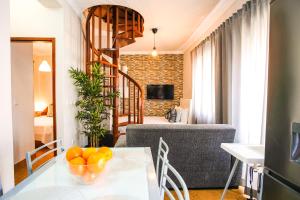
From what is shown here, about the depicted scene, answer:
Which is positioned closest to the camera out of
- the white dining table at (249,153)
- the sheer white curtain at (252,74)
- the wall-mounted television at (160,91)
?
the white dining table at (249,153)

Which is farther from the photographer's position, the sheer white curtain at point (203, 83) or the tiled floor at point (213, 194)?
the sheer white curtain at point (203, 83)

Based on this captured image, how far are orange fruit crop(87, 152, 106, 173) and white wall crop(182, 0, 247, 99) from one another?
9.59ft

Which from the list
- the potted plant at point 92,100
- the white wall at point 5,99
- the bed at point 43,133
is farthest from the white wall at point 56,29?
the bed at point 43,133

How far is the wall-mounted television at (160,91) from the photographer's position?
6984 millimetres

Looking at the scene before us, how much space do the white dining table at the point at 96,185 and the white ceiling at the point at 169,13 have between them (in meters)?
2.90

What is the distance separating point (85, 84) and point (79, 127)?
3.10 ft

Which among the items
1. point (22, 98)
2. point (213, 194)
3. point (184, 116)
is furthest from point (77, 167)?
point (184, 116)

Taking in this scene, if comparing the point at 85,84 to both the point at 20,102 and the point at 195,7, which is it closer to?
the point at 20,102

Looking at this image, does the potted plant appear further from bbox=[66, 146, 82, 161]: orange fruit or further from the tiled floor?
bbox=[66, 146, 82, 161]: orange fruit

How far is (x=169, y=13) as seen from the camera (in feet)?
12.3

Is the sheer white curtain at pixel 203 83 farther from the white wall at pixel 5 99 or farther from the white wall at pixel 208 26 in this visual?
the white wall at pixel 5 99

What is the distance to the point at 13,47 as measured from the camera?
3.43m

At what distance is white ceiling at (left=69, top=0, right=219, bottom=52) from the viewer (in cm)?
329

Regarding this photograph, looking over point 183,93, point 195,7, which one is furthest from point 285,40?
point 183,93
